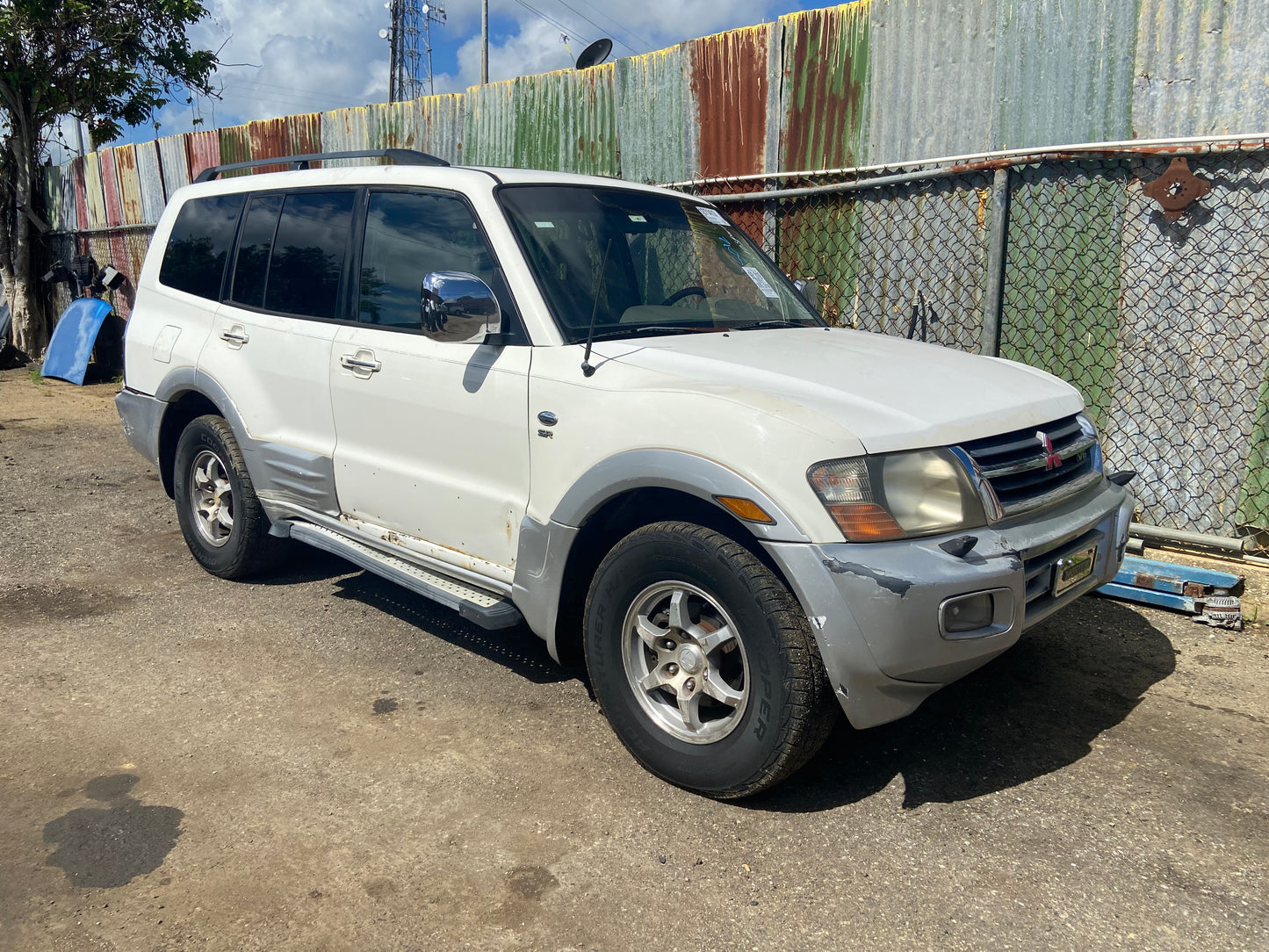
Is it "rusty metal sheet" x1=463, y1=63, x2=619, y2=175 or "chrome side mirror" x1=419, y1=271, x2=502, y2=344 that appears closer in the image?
"chrome side mirror" x1=419, y1=271, x2=502, y2=344

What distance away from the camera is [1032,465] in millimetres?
2984

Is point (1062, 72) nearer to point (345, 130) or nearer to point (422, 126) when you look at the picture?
Answer: point (422, 126)

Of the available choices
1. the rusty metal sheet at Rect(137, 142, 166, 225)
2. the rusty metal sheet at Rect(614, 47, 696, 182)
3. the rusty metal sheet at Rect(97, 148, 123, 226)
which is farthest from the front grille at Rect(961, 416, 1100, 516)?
the rusty metal sheet at Rect(97, 148, 123, 226)

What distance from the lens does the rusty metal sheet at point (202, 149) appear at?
11578 millimetres

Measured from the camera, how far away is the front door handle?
396 cm

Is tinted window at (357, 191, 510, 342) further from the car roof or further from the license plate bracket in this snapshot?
the license plate bracket

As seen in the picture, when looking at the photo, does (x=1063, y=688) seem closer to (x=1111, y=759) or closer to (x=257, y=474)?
(x=1111, y=759)

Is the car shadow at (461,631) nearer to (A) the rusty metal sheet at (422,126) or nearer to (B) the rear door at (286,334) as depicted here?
(B) the rear door at (286,334)

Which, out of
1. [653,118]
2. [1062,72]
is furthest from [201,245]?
[1062,72]

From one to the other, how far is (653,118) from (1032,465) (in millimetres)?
5017

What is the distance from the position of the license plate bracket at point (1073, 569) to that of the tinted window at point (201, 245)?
4.11m

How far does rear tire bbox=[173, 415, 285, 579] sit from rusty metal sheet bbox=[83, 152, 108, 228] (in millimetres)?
10241

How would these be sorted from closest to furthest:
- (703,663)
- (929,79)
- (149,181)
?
(703,663)
(929,79)
(149,181)

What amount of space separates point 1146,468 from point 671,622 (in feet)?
10.8
